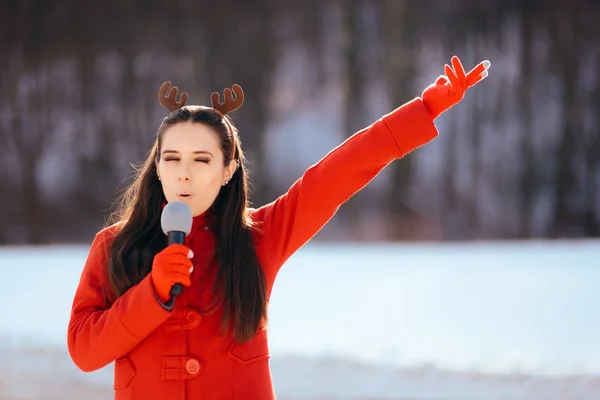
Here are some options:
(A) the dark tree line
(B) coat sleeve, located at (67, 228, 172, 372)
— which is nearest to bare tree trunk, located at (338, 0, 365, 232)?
(A) the dark tree line

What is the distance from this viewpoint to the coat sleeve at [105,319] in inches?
49.4

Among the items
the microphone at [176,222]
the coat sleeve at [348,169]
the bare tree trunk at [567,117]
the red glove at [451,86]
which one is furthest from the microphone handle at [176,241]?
the bare tree trunk at [567,117]

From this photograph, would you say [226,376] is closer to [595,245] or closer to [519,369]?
[519,369]

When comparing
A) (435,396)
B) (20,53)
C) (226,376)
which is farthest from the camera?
(20,53)

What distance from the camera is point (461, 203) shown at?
3.29 metres

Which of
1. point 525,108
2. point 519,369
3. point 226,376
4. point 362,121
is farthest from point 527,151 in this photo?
point 226,376

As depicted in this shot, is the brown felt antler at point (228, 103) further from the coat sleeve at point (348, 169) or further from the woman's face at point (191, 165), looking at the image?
the coat sleeve at point (348, 169)

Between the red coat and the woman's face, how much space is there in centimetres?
6

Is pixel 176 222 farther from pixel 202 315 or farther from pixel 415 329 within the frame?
pixel 415 329

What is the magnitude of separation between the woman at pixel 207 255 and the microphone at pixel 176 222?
0.23 feet

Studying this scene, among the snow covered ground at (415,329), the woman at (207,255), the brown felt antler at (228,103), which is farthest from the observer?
the snow covered ground at (415,329)

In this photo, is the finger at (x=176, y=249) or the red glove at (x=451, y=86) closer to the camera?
the finger at (x=176, y=249)

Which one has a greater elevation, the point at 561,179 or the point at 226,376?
the point at 561,179

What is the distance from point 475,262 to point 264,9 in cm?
141
